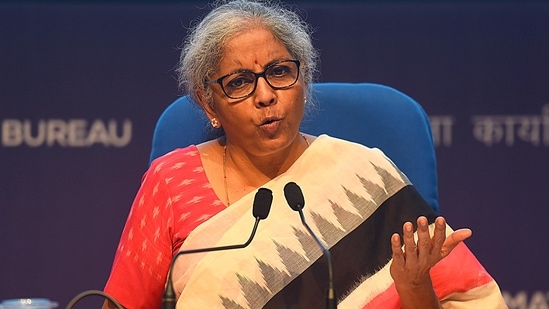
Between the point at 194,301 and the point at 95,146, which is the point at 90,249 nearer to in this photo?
the point at 95,146

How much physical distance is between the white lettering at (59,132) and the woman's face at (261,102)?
55.5 inches

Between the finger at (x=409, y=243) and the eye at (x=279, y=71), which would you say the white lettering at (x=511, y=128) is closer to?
the eye at (x=279, y=71)

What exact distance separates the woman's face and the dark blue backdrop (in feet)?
4.47

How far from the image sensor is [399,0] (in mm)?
3654

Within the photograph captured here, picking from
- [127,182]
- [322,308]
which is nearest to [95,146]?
[127,182]

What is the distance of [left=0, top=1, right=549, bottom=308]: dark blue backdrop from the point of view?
3643 mm

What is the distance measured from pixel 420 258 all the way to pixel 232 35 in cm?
73

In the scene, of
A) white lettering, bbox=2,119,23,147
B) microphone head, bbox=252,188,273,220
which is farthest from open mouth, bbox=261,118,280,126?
white lettering, bbox=2,119,23,147

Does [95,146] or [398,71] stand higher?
[398,71]

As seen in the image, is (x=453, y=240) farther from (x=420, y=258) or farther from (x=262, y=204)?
(x=262, y=204)

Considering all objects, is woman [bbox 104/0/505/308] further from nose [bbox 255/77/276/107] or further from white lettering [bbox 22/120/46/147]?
white lettering [bbox 22/120/46/147]

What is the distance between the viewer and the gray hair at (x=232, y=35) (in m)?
2.33

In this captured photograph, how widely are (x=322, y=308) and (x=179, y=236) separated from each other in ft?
1.26

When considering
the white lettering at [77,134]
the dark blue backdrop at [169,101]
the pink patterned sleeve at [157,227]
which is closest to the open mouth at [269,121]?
the pink patterned sleeve at [157,227]
